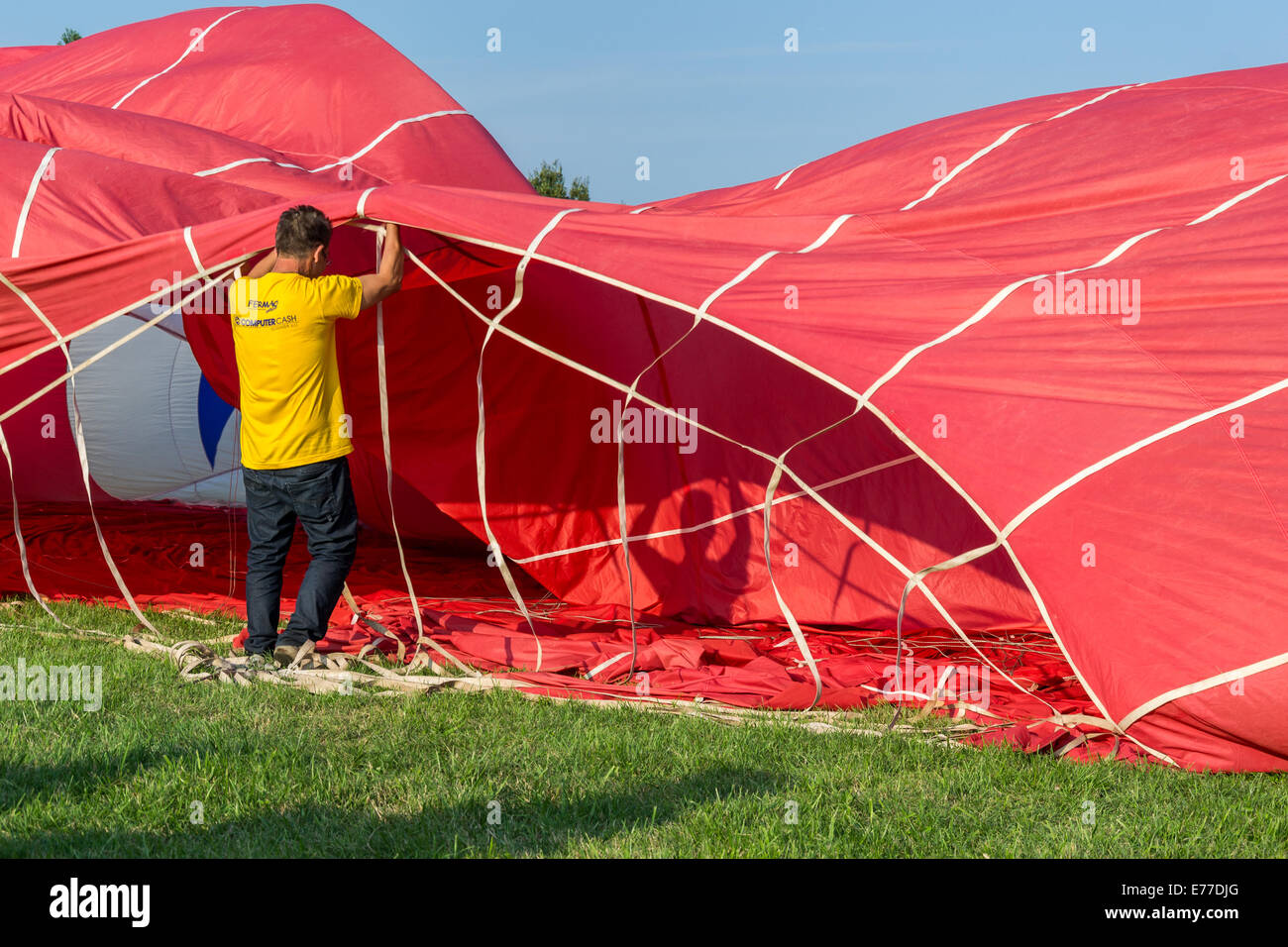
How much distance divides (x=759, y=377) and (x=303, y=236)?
6.57 ft

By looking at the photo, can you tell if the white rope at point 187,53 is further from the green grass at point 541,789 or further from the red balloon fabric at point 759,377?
the green grass at point 541,789

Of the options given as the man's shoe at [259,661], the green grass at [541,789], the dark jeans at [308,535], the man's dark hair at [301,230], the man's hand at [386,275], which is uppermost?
the man's dark hair at [301,230]

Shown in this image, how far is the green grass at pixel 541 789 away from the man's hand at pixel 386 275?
1256mm

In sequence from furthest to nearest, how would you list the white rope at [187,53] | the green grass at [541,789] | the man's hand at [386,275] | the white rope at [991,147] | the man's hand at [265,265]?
the white rope at [187,53] < the white rope at [991,147] < the man's hand at [265,265] < the man's hand at [386,275] < the green grass at [541,789]

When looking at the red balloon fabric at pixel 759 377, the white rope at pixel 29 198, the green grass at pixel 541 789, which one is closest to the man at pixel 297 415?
the red balloon fabric at pixel 759 377

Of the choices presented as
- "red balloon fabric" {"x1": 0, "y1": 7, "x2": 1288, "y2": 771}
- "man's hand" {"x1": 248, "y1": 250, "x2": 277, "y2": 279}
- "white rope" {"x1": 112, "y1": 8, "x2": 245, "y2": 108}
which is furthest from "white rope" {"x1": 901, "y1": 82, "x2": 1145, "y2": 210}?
"white rope" {"x1": 112, "y1": 8, "x2": 245, "y2": 108}

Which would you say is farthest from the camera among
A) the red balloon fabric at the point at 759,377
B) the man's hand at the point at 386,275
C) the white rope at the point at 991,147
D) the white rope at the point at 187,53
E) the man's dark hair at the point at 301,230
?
the white rope at the point at 187,53

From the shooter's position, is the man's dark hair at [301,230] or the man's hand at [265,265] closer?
the man's dark hair at [301,230]

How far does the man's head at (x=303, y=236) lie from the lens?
3.69 m

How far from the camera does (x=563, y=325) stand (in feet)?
16.9

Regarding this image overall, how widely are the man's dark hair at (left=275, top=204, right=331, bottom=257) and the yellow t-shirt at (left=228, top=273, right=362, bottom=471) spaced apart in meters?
0.08

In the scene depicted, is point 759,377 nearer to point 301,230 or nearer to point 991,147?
point 991,147

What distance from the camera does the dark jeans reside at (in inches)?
150

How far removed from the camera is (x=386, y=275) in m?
3.83
